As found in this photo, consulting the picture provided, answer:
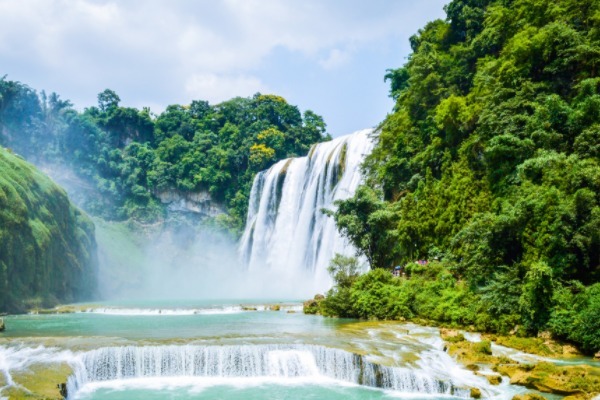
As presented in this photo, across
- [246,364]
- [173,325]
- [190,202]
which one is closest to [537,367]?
[246,364]

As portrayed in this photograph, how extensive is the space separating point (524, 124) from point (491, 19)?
9.73m

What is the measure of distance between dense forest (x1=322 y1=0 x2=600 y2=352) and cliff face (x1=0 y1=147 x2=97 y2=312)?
17.1 metres

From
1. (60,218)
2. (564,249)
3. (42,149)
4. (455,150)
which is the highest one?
(42,149)

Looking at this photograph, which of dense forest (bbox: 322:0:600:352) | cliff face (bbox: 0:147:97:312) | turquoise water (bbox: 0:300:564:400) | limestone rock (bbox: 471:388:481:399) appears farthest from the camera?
cliff face (bbox: 0:147:97:312)

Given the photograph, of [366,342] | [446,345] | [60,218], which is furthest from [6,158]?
[446,345]

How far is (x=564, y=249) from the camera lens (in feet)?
49.3

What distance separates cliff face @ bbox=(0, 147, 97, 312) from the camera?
26.1m

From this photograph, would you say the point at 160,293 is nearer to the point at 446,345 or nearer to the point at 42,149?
the point at 42,149

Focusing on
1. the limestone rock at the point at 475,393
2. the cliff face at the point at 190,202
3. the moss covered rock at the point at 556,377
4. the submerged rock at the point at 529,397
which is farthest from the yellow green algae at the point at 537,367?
the cliff face at the point at 190,202

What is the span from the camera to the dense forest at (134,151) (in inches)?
2253

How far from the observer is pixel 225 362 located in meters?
13.7

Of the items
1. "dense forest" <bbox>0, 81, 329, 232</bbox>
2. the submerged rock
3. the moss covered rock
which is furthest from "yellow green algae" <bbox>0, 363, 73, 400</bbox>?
"dense forest" <bbox>0, 81, 329, 232</bbox>

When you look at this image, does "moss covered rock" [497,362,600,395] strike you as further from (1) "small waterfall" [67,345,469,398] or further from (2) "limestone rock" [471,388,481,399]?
(1) "small waterfall" [67,345,469,398]

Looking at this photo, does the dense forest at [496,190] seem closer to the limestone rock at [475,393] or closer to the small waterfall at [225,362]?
the limestone rock at [475,393]
